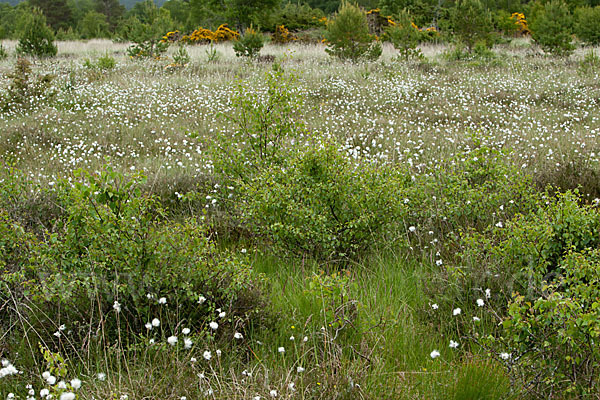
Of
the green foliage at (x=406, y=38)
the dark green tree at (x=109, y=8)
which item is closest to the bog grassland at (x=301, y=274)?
the green foliage at (x=406, y=38)

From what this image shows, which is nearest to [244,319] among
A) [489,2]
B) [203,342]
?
[203,342]

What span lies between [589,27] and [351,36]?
43.5ft

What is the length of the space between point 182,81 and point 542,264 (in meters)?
12.4

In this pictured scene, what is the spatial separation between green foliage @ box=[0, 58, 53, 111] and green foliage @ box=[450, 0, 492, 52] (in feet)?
54.3

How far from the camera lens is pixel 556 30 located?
68.8 feet

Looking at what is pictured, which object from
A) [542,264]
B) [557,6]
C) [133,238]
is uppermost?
[557,6]

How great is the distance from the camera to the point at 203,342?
122 inches

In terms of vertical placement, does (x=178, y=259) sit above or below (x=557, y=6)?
below

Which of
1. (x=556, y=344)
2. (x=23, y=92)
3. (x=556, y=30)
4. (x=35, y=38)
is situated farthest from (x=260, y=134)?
(x=556, y=30)

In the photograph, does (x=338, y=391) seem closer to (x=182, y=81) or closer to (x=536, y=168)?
(x=536, y=168)

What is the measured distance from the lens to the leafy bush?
3354 mm

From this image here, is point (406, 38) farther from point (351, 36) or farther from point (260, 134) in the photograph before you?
point (260, 134)

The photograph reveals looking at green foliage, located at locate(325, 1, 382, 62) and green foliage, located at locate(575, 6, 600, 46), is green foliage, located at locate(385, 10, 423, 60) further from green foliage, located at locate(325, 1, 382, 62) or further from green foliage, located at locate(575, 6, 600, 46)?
green foliage, located at locate(575, 6, 600, 46)

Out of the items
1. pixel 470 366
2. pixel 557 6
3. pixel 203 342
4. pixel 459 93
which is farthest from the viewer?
pixel 557 6
